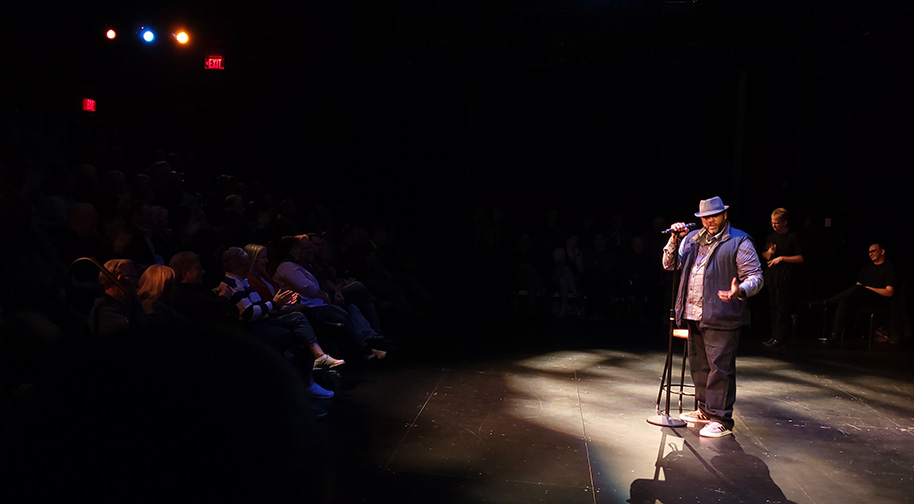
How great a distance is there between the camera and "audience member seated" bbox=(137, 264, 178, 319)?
4441mm

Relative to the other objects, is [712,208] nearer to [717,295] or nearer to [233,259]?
[717,295]

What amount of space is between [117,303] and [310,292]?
8.68 ft

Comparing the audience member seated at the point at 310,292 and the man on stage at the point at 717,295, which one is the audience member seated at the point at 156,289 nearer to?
the audience member seated at the point at 310,292

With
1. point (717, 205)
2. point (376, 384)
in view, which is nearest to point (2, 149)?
point (376, 384)

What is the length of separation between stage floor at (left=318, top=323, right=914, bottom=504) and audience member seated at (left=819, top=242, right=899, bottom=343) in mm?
1366

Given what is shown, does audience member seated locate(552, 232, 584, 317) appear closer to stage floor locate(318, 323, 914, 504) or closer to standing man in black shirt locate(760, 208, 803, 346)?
standing man in black shirt locate(760, 208, 803, 346)

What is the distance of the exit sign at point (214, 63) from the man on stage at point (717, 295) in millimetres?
8196

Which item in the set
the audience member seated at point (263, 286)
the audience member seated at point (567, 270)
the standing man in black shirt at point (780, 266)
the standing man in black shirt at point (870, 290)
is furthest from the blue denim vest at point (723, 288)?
the audience member seated at point (567, 270)

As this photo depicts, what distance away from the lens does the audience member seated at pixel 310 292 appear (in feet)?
21.6

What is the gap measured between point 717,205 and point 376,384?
9.71ft

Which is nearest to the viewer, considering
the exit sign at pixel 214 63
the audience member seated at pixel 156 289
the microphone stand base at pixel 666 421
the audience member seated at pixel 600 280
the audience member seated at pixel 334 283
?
the audience member seated at pixel 156 289

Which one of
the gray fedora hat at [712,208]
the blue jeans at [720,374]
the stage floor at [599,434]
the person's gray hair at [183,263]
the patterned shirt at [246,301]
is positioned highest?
the gray fedora hat at [712,208]

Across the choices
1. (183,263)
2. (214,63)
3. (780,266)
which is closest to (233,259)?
(183,263)

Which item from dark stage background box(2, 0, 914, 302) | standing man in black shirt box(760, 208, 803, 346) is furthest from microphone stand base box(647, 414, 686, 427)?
dark stage background box(2, 0, 914, 302)
